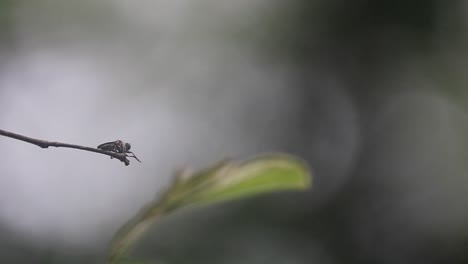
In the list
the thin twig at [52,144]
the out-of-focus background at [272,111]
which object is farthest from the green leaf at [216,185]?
the out-of-focus background at [272,111]

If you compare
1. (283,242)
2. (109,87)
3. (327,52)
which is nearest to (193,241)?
(283,242)

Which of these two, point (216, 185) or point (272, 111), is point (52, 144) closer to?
point (216, 185)

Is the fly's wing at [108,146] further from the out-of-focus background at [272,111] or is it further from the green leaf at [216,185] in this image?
the out-of-focus background at [272,111]

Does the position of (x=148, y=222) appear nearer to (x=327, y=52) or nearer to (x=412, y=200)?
(x=412, y=200)

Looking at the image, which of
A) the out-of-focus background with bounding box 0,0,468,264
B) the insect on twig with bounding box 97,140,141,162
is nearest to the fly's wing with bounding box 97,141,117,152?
the insect on twig with bounding box 97,140,141,162

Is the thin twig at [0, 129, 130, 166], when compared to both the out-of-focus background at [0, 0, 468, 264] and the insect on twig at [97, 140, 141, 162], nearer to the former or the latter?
the insect on twig at [97, 140, 141, 162]

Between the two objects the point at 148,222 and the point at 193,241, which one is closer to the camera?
the point at 148,222

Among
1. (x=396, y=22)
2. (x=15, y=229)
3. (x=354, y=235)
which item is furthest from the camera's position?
(x=396, y=22)
